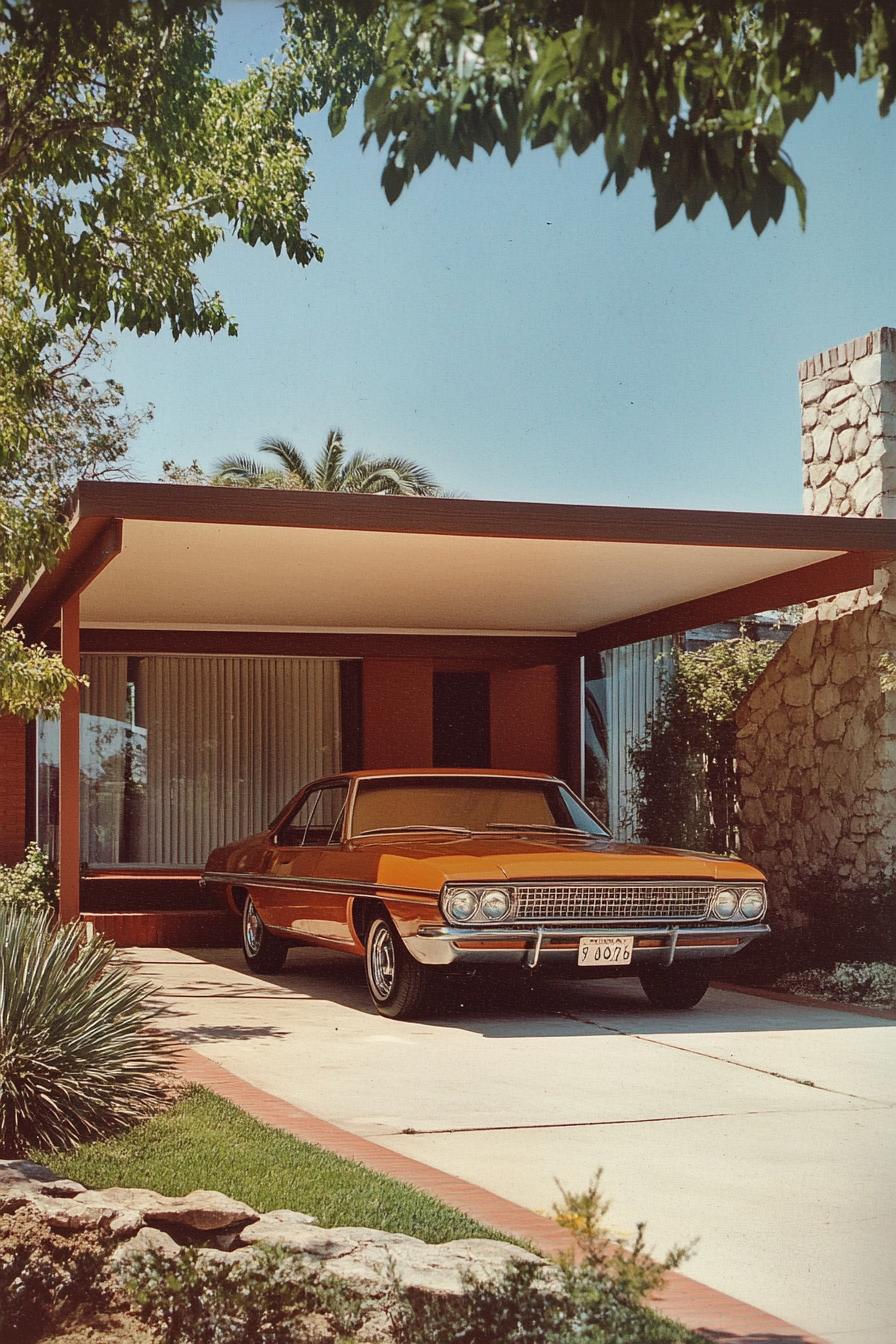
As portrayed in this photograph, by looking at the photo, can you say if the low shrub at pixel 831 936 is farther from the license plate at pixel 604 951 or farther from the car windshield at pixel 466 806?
the license plate at pixel 604 951

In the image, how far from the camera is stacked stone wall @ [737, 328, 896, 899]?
489 inches

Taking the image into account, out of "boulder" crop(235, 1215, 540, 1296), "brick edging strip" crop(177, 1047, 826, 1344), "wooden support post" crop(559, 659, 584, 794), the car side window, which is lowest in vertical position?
"brick edging strip" crop(177, 1047, 826, 1344)

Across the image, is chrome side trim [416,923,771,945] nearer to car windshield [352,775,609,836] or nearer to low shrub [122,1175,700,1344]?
car windshield [352,775,609,836]

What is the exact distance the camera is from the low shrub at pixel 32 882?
14.4 m

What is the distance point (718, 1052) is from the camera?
8.29m

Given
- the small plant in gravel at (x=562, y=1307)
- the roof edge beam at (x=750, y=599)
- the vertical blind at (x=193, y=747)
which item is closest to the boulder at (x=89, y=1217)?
the small plant in gravel at (x=562, y=1307)

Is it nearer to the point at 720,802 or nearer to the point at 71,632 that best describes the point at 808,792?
the point at 720,802

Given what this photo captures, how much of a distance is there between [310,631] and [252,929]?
19.6 ft

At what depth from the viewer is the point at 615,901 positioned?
8.94 m

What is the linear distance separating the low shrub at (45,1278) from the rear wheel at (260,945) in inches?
273

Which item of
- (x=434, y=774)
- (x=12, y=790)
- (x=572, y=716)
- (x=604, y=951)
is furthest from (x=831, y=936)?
(x=12, y=790)

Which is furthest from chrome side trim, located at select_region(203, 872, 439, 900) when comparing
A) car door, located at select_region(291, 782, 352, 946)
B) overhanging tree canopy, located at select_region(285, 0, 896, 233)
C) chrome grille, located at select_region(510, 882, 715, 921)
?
overhanging tree canopy, located at select_region(285, 0, 896, 233)

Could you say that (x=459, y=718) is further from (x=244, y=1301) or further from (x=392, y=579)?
(x=244, y=1301)

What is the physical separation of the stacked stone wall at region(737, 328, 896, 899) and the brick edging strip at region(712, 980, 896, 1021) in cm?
→ 182
